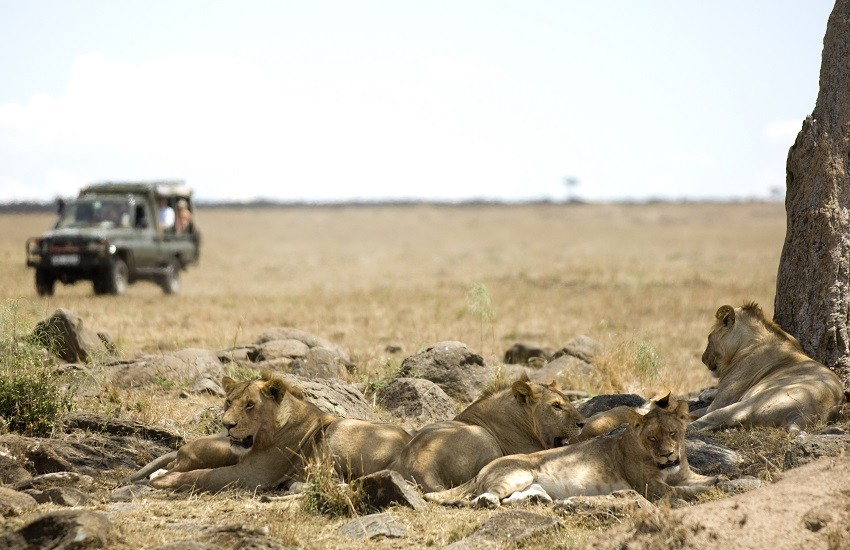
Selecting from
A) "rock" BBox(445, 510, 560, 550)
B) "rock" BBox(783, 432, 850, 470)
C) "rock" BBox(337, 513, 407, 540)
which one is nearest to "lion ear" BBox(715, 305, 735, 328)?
"rock" BBox(783, 432, 850, 470)

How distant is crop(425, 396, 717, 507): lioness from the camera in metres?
7.44

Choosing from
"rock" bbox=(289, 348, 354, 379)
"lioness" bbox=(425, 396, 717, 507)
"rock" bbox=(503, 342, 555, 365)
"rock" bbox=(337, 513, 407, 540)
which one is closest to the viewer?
"rock" bbox=(337, 513, 407, 540)

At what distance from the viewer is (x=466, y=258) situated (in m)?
58.5

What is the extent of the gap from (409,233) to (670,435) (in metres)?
93.5

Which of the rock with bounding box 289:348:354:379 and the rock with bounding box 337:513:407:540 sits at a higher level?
the rock with bounding box 337:513:407:540

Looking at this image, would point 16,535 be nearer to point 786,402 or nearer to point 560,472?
point 560,472

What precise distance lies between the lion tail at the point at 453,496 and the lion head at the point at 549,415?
36.7 inches

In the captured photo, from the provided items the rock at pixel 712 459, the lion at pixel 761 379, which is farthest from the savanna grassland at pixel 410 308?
the rock at pixel 712 459

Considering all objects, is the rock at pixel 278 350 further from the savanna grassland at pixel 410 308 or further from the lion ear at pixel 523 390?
the lion ear at pixel 523 390

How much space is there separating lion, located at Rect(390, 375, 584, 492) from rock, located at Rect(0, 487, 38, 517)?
2426 mm

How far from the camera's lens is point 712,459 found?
333 inches

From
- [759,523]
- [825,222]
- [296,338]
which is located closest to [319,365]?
[296,338]

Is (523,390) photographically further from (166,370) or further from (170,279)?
(170,279)

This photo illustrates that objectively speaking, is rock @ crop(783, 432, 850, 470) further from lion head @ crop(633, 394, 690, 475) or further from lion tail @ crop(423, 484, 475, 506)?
lion tail @ crop(423, 484, 475, 506)
